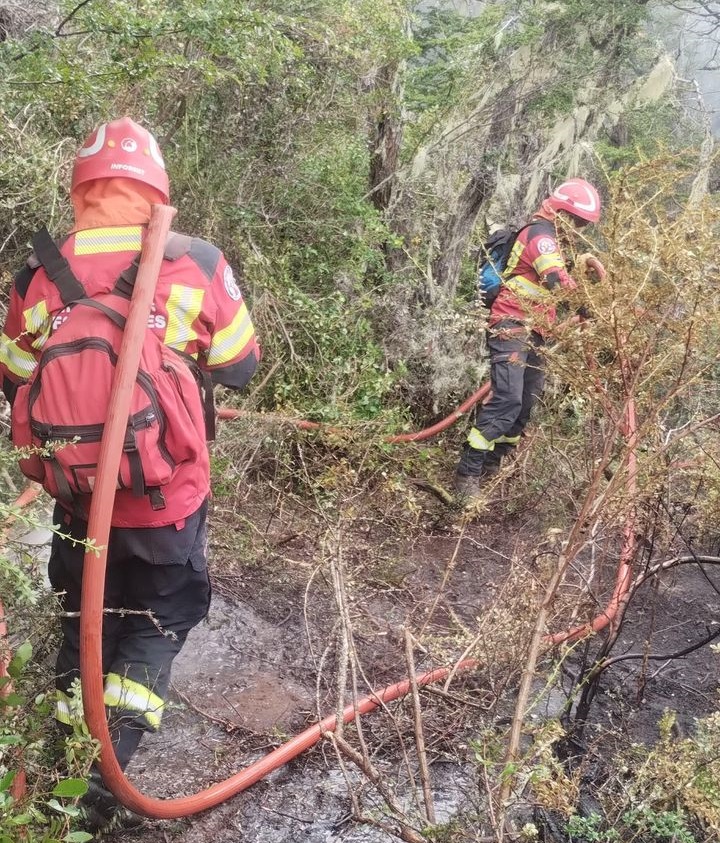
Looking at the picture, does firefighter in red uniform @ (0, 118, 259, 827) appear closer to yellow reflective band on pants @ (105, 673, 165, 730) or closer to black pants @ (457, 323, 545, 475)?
yellow reflective band on pants @ (105, 673, 165, 730)

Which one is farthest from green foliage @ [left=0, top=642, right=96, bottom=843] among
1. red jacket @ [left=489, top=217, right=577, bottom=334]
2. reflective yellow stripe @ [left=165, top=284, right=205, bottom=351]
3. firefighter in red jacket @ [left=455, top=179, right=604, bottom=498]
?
red jacket @ [left=489, top=217, right=577, bottom=334]

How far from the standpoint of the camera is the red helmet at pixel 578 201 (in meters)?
4.65

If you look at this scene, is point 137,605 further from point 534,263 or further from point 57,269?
point 534,263

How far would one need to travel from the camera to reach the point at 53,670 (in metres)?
2.54

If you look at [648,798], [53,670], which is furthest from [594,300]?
[53,670]

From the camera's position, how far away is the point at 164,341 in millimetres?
2090

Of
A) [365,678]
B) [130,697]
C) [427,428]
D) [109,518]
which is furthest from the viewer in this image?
[427,428]

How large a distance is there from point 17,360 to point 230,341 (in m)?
0.67

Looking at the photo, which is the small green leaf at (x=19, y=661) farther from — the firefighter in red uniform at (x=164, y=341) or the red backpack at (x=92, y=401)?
the red backpack at (x=92, y=401)

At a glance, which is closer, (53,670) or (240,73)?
(53,670)

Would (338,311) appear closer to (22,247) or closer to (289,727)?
(22,247)

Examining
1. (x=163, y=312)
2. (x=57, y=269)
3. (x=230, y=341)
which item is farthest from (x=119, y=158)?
(x=230, y=341)

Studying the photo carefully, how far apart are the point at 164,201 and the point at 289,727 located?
2111 mm

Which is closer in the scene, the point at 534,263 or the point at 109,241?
the point at 109,241
